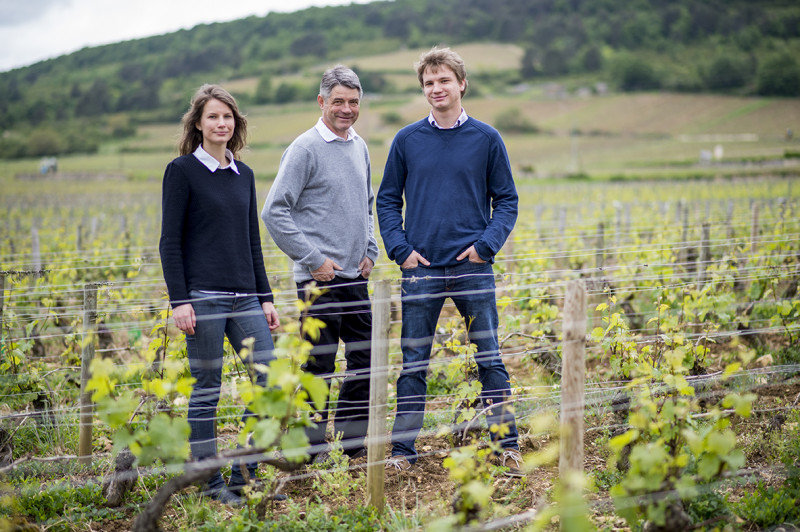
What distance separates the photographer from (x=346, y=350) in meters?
3.30

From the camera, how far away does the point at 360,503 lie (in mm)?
2873

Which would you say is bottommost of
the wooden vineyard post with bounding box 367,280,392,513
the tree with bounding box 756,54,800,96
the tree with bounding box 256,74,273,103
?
the wooden vineyard post with bounding box 367,280,392,513

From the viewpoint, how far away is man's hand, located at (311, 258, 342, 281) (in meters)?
3.15

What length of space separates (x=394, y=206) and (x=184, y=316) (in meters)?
1.25

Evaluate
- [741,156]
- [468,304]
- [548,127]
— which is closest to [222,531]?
[468,304]

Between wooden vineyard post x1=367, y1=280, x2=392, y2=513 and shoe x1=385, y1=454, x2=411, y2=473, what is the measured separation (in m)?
0.35

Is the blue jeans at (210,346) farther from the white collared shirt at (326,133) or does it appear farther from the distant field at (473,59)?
the distant field at (473,59)

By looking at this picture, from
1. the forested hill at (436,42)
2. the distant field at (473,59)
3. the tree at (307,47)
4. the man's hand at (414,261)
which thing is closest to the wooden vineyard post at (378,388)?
the man's hand at (414,261)

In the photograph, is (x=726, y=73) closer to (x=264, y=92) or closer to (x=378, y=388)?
(x=264, y=92)

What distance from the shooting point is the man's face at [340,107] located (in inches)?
125

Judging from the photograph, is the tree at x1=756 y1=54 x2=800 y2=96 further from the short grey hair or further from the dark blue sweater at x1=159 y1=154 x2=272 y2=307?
the dark blue sweater at x1=159 y1=154 x2=272 y2=307

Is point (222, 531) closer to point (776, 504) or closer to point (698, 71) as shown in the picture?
point (776, 504)

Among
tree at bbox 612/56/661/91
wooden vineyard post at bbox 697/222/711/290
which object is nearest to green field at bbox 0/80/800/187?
tree at bbox 612/56/661/91

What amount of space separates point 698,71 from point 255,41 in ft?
215
